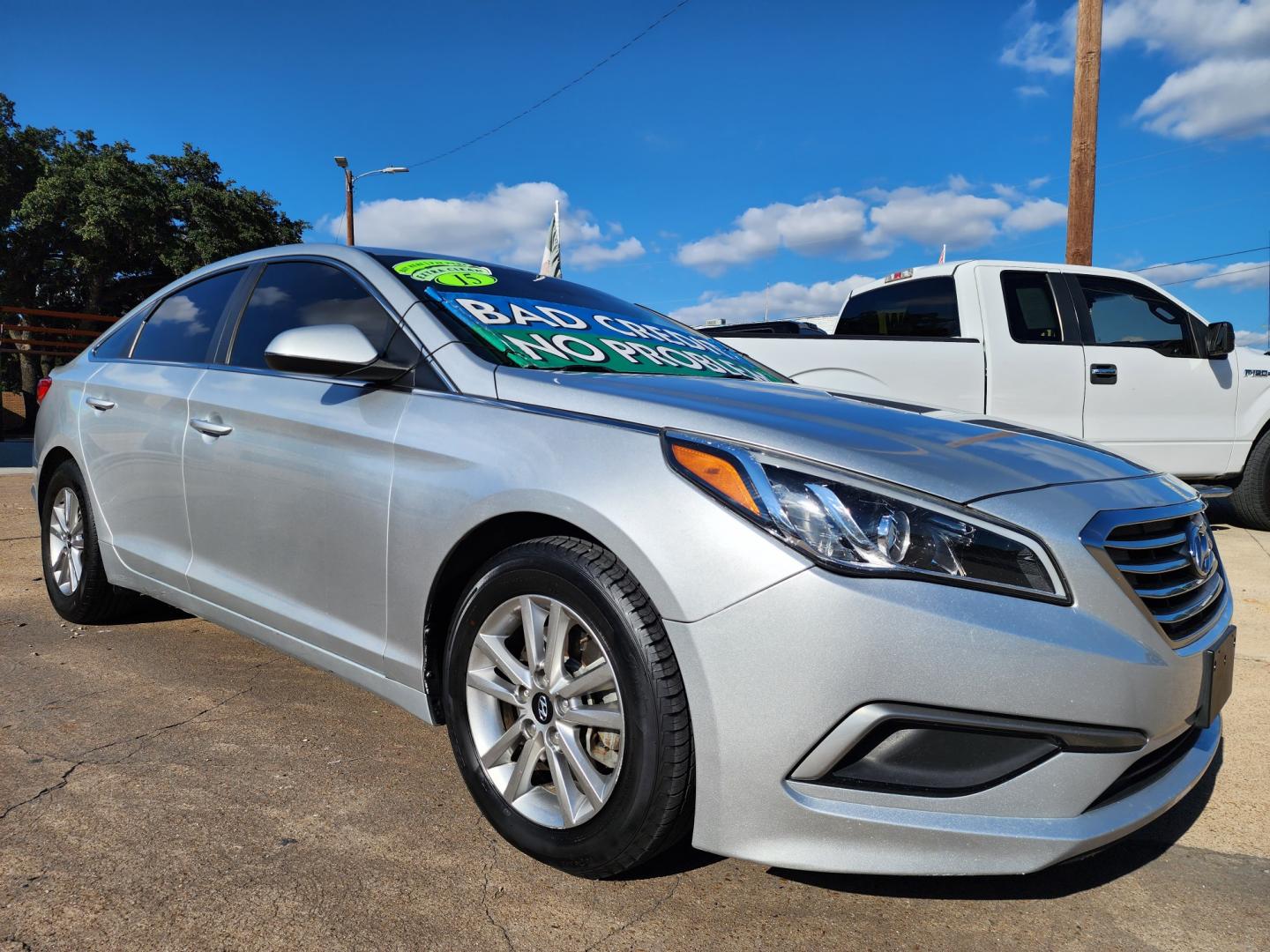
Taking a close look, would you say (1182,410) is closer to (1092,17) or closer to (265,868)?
(1092,17)

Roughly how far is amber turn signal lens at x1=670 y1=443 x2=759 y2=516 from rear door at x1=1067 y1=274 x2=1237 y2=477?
5.30m

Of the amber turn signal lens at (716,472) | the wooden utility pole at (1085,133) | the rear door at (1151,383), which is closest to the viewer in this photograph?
the amber turn signal lens at (716,472)

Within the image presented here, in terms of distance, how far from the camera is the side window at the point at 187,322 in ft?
10.8

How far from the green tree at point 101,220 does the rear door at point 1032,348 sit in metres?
23.4

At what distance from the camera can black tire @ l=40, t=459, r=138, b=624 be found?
372 centimetres

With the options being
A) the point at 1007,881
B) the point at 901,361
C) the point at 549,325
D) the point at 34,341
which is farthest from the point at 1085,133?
the point at 34,341

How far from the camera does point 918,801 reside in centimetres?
166

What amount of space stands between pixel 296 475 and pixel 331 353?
1.42 feet

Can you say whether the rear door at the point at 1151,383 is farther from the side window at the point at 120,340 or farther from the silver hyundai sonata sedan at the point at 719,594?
the side window at the point at 120,340

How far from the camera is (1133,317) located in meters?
6.51

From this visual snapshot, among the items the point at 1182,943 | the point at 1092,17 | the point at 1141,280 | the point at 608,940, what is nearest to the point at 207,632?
→ the point at 608,940

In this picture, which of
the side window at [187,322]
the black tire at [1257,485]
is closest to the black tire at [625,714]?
the side window at [187,322]

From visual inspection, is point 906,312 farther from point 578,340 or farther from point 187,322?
point 187,322

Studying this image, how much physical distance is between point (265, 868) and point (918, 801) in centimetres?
140
